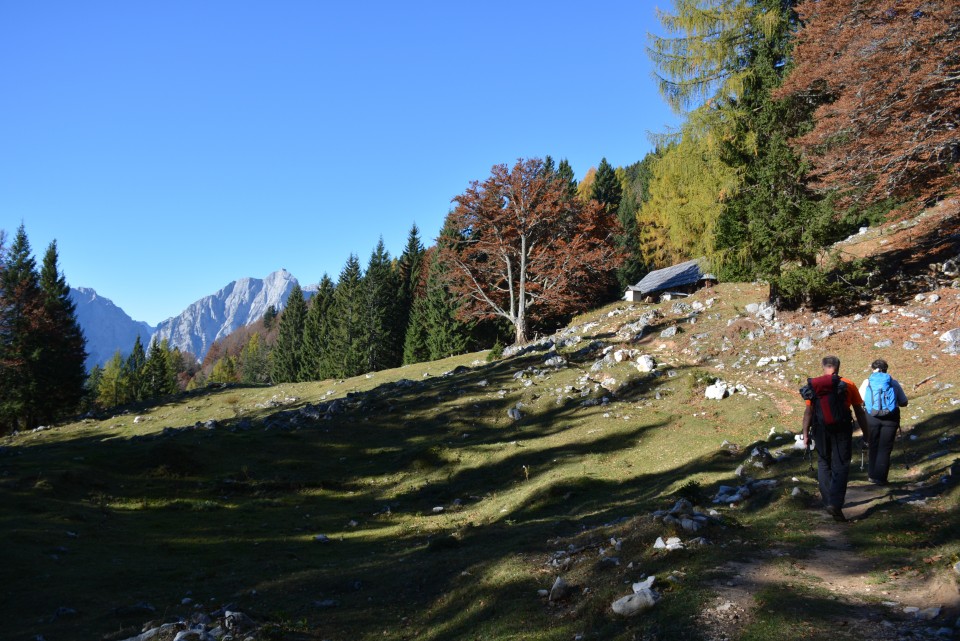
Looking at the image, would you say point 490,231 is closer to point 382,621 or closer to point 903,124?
point 903,124

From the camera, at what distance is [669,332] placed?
2769 cm

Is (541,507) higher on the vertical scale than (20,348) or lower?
lower

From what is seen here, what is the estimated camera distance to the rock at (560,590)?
777 cm

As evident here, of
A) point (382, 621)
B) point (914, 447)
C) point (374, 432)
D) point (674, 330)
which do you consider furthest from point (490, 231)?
point (382, 621)

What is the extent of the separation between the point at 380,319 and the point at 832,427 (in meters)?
60.1

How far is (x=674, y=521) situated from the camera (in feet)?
28.3

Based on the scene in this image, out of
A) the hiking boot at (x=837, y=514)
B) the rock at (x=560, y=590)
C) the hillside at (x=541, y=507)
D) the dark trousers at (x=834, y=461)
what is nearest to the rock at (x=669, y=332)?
the hillside at (x=541, y=507)

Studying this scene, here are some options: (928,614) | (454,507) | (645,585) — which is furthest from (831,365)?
(454,507)

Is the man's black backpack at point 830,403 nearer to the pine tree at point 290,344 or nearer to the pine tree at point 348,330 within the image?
the pine tree at point 348,330

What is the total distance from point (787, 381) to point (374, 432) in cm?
1739

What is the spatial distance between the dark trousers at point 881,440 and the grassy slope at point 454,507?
786 millimetres

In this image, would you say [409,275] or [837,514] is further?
[409,275]

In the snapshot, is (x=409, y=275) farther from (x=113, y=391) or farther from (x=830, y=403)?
(x=830, y=403)

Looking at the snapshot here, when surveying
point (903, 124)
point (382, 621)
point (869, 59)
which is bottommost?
point (382, 621)
